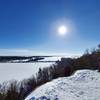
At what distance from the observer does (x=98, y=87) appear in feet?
31.1

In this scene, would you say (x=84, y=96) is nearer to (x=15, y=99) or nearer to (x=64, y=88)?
(x=64, y=88)

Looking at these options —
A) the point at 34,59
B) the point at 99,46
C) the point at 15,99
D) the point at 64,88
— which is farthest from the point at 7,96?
the point at 34,59

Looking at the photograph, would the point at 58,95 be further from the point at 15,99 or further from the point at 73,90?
the point at 15,99

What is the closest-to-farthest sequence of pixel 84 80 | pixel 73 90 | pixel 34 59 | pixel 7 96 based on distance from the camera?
1. pixel 73 90
2. pixel 7 96
3. pixel 84 80
4. pixel 34 59

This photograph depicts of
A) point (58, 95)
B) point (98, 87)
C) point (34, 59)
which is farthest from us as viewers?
point (34, 59)

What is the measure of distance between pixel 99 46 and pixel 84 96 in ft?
141

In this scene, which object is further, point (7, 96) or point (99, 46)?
point (99, 46)

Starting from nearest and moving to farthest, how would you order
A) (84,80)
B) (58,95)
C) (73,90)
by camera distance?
(58,95)
(73,90)
(84,80)

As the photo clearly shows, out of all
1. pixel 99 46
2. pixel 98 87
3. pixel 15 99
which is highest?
pixel 99 46

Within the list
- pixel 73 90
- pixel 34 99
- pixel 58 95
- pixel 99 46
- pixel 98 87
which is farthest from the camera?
pixel 99 46

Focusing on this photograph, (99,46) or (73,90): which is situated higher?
(99,46)

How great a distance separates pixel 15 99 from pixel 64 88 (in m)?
3.19

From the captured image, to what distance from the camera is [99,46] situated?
49.2 meters

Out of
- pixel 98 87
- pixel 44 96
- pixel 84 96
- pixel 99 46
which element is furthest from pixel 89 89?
pixel 99 46
